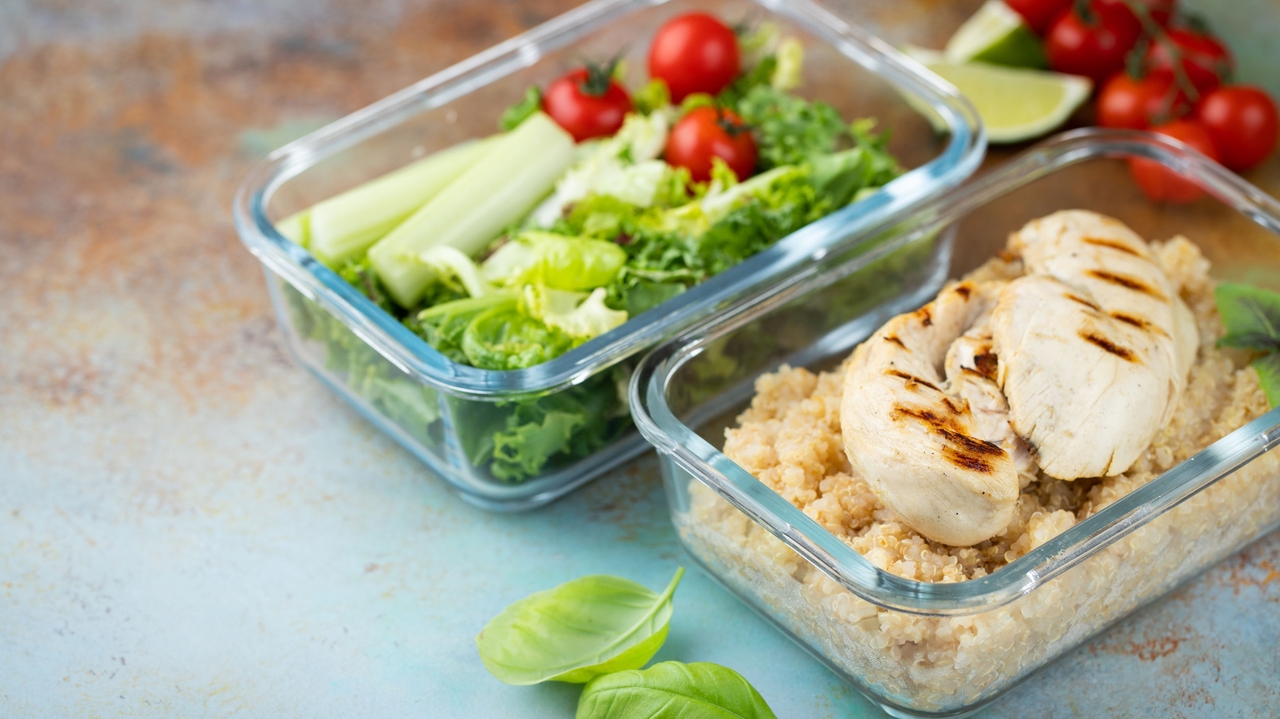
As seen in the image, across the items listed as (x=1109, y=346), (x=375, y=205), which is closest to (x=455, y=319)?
(x=375, y=205)

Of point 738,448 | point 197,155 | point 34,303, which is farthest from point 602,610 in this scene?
point 197,155

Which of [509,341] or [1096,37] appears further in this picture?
[1096,37]

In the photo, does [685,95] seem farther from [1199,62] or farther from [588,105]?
[1199,62]

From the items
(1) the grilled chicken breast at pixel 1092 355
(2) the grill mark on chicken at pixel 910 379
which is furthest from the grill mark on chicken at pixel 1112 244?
(2) the grill mark on chicken at pixel 910 379

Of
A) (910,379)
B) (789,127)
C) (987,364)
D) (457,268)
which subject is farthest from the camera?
(789,127)

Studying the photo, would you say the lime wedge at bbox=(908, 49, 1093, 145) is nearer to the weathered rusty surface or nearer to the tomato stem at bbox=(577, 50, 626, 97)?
the weathered rusty surface

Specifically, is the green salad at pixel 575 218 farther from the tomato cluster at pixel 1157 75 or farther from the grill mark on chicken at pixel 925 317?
the tomato cluster at pixel 1157 75

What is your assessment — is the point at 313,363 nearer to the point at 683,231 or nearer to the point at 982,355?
the point at 683,231
